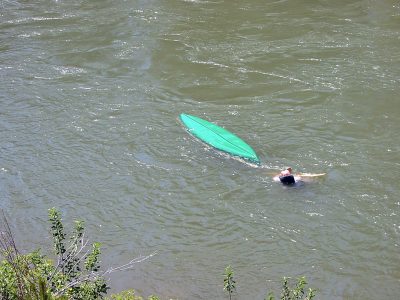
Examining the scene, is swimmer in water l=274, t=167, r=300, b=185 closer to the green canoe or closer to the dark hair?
the dark hair

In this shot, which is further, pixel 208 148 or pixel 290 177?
pixel 208 148

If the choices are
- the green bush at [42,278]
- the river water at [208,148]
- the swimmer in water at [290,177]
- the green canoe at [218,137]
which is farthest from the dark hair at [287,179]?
the green bush at [42,278]

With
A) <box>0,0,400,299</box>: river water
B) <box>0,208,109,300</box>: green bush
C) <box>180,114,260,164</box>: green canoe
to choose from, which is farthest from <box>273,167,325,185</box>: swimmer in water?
<box>0,208,109,300</box>: green bush

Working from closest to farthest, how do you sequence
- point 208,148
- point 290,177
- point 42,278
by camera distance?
1. point 42,278
2. point 290,177
3. point 208,148

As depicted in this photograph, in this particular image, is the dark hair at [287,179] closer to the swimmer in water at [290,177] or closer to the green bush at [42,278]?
the swimmer in water at [290,177]

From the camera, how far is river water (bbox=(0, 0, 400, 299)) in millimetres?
8828

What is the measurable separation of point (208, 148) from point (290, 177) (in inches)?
82.5

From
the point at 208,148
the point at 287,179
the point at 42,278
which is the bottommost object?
the point at 208,148

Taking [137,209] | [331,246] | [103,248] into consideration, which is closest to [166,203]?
[137,209]

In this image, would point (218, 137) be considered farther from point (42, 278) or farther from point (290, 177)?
point (42, 278)

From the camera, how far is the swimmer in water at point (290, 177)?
1007 cm

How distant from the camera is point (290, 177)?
396 inches

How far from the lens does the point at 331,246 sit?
898cm

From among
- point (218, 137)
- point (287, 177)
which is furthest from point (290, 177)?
point (218, 137)
